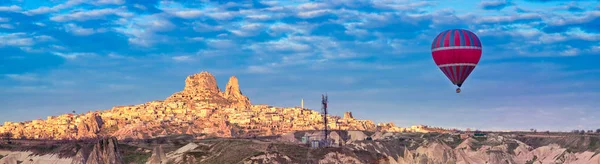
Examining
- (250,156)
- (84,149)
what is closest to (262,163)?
(250,156)

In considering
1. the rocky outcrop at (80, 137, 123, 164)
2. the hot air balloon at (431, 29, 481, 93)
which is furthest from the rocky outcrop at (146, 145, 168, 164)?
the hot air balloon at (431, 29, 481, 93)

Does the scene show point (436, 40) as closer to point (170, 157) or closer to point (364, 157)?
point (364, 157)

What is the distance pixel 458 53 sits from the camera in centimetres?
10575

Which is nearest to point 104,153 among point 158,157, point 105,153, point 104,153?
point 104,153

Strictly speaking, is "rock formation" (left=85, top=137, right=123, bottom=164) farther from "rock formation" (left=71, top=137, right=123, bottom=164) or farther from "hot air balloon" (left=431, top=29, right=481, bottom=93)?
"hot air balloon" (left=431, top=29, right=481, bottom=93)

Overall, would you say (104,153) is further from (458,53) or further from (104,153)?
(458,53)

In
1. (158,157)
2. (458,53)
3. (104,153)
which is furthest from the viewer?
(158,157)

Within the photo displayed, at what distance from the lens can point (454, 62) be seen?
10594cm

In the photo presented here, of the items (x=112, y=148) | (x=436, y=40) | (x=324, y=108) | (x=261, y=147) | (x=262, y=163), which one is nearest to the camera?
(x=112, y=148)

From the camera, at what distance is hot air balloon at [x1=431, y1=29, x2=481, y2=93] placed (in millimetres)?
105688

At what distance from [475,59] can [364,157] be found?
2559 inches

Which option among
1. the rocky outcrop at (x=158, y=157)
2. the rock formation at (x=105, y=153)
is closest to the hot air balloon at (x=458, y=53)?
the rock formation at (x=105, y=153)

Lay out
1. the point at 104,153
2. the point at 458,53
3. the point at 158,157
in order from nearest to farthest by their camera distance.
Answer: the point at 104,153 < the point at 458,53 < the point at 158,157

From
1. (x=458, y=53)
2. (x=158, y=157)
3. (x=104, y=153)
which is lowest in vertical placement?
(x=104, y=153)
